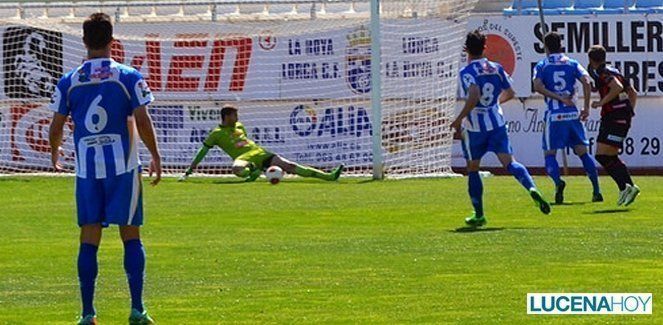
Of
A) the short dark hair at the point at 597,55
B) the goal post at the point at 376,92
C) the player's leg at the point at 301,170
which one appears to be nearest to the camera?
the short dark hair at the point at 597,55

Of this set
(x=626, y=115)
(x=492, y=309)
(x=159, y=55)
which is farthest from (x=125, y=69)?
(x=159, y=55)

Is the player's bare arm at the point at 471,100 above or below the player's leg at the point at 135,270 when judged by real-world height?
above

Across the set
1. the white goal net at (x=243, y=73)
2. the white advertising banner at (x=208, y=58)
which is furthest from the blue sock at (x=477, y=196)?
the white advertising banner at (x=208, y=58)

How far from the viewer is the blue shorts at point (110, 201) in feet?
37.9

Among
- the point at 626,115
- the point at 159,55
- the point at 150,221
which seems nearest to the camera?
the point at 150,221

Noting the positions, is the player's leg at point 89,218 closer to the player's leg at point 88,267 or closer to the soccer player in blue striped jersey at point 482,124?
the player's leg at point 88,267

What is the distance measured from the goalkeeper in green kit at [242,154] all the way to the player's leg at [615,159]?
7.33 metres

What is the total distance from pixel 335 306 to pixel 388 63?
1867 centimetres

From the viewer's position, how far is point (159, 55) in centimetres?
3303

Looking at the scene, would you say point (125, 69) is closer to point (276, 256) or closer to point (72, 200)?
point (276, 256)

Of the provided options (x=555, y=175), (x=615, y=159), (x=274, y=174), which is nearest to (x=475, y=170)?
(x=615, y=159)

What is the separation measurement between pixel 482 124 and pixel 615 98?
4118mm

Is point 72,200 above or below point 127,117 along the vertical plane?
below

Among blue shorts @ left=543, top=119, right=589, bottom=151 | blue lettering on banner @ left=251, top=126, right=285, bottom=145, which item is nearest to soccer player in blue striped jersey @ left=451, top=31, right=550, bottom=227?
blue shorts @ left=543, top=119, right=589, bottom=151
